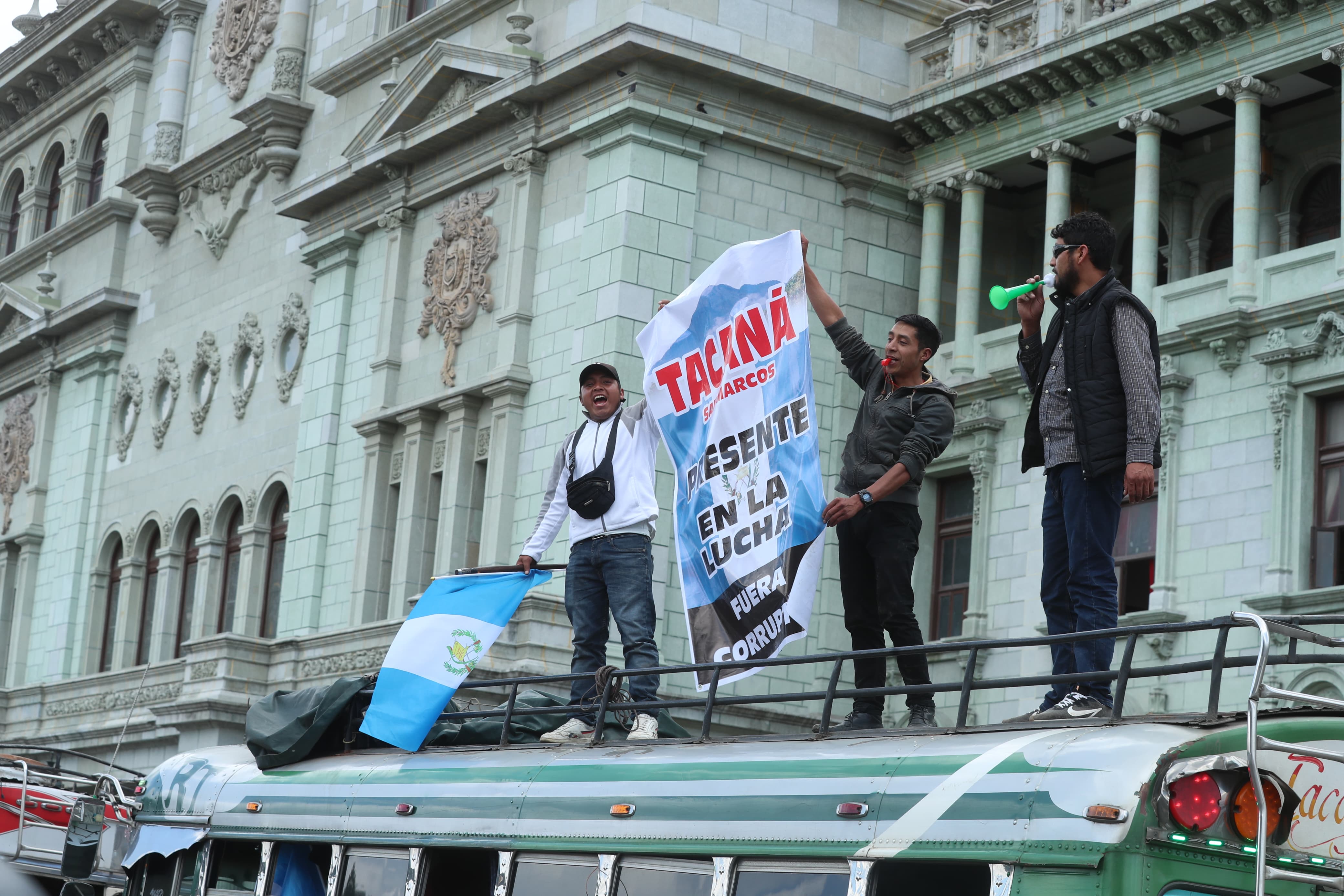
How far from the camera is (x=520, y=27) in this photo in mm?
27750

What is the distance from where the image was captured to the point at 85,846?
1152 centimetres

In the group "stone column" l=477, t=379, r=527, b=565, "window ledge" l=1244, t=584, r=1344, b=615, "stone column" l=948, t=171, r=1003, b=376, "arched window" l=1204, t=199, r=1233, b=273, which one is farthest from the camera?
"stone column" l=948, t=171, r=1003, b=376

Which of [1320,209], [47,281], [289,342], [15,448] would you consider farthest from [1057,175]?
[15,448]

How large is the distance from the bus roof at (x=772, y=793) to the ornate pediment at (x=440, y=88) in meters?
19.2

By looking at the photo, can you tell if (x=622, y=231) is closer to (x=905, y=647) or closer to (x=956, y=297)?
(x=956, y=297)

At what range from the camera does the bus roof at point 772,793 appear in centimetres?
588

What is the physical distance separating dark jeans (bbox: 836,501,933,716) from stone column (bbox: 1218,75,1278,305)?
15488mm

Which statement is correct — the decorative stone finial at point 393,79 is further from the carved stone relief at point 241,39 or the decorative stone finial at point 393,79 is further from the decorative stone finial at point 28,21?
the decorative stone finial at point 28,21

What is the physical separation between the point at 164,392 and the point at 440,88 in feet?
40.1

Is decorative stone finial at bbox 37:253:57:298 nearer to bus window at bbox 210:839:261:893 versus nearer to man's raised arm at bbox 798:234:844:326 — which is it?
bus window at bbox 210:839:261:893

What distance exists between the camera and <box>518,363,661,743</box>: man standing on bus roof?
10.2 metres

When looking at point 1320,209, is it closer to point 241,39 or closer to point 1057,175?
point 1057,175

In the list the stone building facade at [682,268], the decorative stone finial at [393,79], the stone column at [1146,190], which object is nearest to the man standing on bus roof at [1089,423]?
the stone building facade at [682,268]

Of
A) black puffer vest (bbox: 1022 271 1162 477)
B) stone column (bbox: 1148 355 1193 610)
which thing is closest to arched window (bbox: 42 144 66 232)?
stone column (bbox: 1148 355 1193 610)
